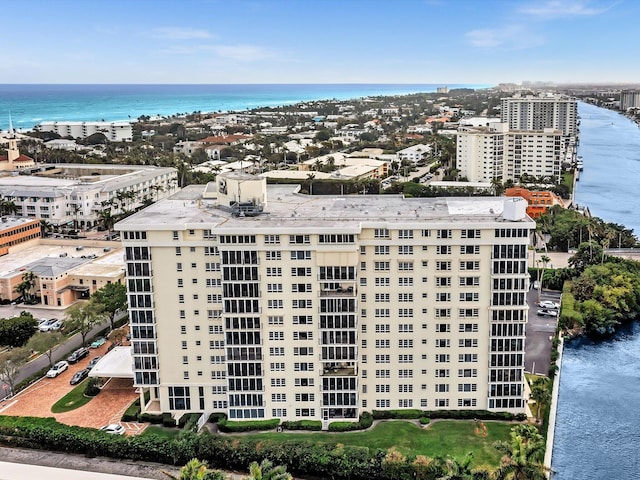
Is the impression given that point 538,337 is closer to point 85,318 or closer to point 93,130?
point 85,318

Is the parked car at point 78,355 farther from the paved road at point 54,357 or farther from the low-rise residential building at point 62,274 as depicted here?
the low-rise residential building at point 62,274

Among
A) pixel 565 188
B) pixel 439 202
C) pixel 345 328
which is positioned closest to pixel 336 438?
pixel 345 328

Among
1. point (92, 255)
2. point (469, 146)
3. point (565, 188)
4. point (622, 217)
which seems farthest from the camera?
point (469, 146)

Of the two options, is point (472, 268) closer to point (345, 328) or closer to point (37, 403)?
point (345, 328)

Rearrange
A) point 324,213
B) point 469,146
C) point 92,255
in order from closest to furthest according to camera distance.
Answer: point 324,213 → point 92,255 → point 469,146

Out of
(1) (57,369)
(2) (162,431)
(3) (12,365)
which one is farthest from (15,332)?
(2) (162,431)

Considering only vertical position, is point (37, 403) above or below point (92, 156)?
below

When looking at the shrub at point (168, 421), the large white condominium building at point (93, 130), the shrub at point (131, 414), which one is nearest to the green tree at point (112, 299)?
the shrub at point (131, 414)
